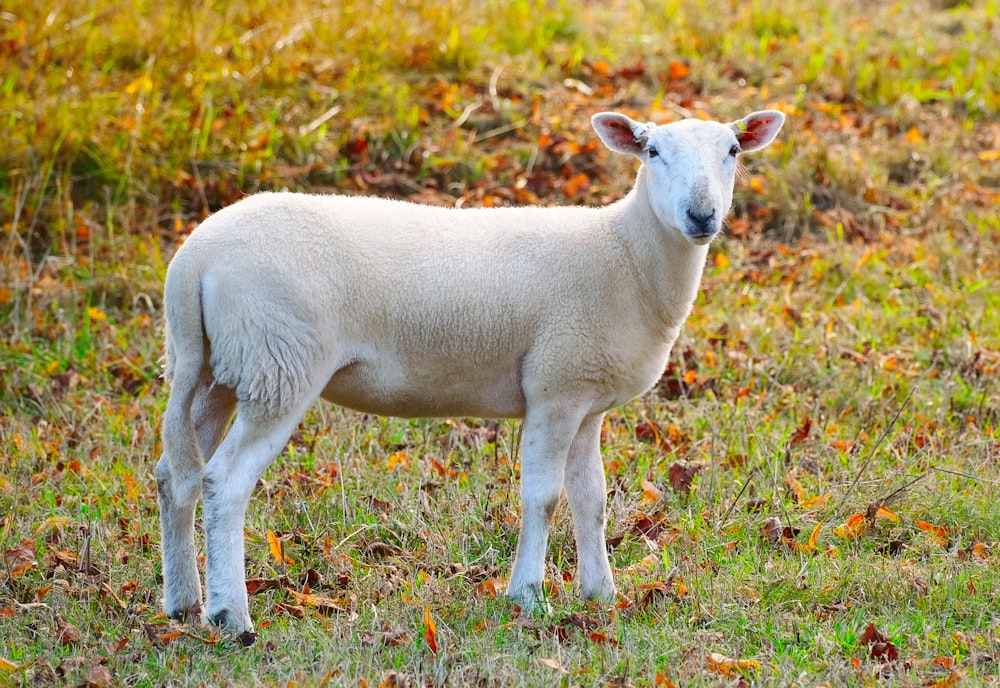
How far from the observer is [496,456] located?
5.73 meters

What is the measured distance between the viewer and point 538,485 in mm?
4508

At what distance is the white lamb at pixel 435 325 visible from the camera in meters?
4.20

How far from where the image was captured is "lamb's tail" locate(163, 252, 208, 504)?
4.24m

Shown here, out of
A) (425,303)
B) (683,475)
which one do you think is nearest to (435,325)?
(425,303)

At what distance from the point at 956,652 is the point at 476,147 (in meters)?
5.84

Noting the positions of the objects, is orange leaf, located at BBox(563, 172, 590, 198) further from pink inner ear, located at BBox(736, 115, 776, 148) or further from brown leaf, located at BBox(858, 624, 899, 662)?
brown leaf, located at BBox(858, 624, 899, 662)

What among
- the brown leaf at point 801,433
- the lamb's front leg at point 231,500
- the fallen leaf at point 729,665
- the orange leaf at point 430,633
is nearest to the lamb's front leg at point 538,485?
the orange leaf at point 430,633

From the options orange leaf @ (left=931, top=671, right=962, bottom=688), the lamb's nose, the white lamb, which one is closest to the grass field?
orange leaf @ (left=931, top=671, right=962, bottom=688)

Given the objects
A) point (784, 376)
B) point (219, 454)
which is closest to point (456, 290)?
point (219, 454)

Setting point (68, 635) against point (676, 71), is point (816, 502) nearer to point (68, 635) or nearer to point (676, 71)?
point (68, 635)

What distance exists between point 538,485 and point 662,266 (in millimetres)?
933

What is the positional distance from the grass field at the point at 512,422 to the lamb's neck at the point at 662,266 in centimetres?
98

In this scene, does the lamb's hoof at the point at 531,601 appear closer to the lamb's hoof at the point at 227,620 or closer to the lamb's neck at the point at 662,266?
the lamb's hoof at the point at 227,620

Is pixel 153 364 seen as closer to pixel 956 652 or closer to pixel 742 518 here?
pixel 742 518
